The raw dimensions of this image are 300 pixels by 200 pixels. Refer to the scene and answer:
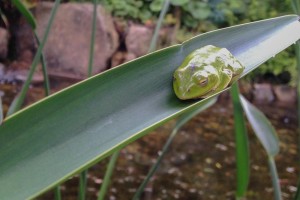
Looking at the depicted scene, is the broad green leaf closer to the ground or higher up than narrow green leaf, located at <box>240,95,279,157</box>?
higher up

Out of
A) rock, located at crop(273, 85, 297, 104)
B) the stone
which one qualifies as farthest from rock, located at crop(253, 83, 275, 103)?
the stone

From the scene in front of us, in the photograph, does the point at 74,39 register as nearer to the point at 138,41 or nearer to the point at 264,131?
the point at 138,41

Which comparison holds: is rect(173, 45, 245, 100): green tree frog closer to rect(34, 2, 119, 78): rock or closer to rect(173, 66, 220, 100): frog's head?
rect(173, 66, 220, 100): frog's head

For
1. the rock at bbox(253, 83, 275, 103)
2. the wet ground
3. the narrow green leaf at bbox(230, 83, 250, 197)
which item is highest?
the narrow green leaf at bbox(230, 83, 250, 197)

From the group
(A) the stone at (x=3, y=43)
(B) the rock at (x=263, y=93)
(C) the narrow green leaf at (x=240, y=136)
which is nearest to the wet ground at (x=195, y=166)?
(B) the rock at (x=263, y=93)

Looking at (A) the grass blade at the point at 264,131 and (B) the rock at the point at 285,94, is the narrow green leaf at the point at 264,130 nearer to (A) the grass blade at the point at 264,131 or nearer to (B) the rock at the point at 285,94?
(A) the grass blade at the point at 264,131

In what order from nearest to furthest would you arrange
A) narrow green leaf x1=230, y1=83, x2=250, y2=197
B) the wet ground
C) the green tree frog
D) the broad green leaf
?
the broad green leaf
the green tree frog
narrow green leaf x1=230, y1=83, x2=250, y2=197
the wet ground

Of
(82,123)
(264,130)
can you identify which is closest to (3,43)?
(264,130)

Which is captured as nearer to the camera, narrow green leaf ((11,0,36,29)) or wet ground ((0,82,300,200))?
narrow green leaf ((11,0,36,29))

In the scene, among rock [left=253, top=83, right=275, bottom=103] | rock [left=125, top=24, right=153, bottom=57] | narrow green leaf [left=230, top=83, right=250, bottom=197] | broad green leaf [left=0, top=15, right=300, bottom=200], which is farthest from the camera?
rock [left=125, top=24, right=153, bottom=57]
